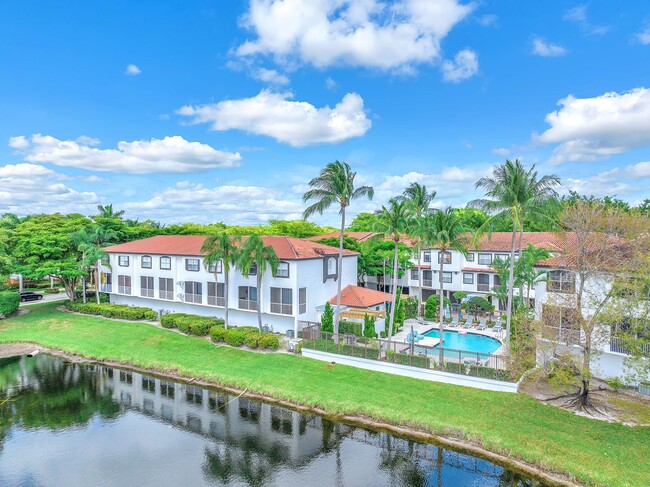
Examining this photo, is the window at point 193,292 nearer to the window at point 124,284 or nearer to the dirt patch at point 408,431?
the dirt patch at point 408,431

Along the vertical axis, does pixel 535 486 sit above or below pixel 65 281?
below

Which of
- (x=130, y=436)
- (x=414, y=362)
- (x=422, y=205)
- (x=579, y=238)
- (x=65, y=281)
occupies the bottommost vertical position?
(x=130, y=436)

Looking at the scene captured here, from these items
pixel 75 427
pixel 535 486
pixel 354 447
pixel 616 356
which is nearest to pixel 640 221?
pixel 616 356

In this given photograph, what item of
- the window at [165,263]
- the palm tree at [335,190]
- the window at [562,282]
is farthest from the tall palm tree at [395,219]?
the window at [165,263]

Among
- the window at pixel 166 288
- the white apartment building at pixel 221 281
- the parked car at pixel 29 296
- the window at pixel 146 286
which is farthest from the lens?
the parked car at pixel 29 296

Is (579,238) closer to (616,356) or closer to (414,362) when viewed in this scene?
(616,356)

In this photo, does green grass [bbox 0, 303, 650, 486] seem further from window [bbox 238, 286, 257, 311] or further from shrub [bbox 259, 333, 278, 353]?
window [bbox 238, 286, 257, 311]

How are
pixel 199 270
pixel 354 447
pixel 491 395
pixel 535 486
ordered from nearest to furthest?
pixel 535 486
pixel 354 447
pixel 491 395
pixel 199 270

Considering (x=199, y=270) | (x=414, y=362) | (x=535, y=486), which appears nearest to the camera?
(x=535, y=486)
